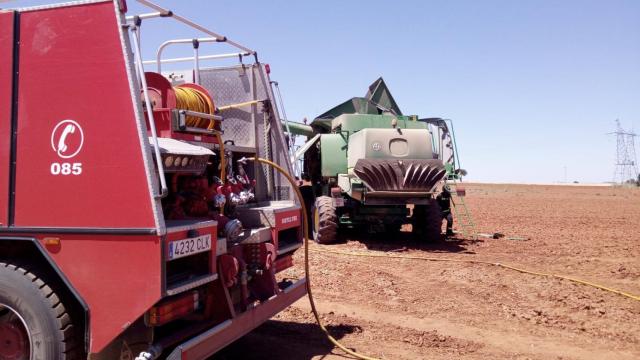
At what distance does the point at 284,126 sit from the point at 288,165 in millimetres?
723

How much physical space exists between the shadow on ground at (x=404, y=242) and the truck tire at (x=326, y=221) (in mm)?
724

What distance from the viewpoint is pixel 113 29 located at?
3.58 m

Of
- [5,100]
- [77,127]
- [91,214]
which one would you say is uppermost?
[5,100]

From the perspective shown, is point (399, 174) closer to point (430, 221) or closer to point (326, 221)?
point (430, 221)

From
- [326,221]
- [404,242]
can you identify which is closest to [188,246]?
[326,221]

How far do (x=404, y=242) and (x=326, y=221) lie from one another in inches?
83.9

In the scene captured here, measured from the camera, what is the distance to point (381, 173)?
11.0 metres

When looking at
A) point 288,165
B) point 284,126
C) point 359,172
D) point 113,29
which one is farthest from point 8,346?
point 359,172

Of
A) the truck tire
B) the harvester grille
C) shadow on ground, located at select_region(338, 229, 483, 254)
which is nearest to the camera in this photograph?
the harvester grille

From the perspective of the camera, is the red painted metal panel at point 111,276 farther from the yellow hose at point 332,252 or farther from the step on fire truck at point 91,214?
the yellow hose at point 332,252

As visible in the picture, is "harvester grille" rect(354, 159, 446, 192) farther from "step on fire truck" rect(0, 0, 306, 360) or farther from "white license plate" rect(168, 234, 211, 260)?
"white license plate" rect(168, 234, 211, 260)

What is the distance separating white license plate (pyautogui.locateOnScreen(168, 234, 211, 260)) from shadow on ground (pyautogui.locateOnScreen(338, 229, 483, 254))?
7.79m

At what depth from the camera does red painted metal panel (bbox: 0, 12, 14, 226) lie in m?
3.78

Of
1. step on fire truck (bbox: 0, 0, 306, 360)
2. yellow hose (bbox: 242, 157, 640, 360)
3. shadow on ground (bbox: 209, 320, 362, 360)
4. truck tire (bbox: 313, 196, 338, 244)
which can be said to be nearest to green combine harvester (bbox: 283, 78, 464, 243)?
truck tire (bbox: 313, 196, 338, 244)
